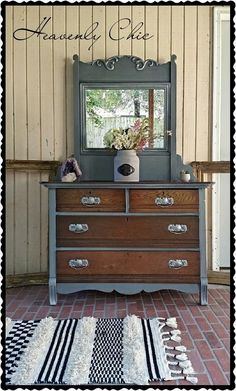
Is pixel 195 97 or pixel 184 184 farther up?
pixel 195 97

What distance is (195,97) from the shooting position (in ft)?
11.1

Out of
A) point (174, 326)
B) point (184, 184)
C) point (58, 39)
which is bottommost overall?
point (174, 326)

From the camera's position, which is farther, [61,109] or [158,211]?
[61,109]

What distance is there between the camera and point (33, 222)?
11.3ft

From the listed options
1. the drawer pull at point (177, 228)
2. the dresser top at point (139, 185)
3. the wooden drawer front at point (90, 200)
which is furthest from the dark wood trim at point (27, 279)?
the drawer pull at point (177, 228)

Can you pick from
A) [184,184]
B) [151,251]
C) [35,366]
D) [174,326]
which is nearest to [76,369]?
[35,366]

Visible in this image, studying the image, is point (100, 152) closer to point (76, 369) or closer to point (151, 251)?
point (151, 251)

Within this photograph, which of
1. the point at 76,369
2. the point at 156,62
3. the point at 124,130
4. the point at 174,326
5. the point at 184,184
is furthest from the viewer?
the point at 156,62

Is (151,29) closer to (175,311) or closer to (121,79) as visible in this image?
(121,79)

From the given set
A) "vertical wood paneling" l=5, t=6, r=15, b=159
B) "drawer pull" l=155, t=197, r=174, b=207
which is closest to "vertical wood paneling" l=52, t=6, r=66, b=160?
"vertical wood paneling" l=5, t=6, r=15, b=159

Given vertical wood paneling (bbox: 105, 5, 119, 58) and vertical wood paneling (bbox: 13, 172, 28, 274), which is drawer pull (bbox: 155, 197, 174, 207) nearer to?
vertical wood paneling (bbox: 13, 172, 28, 274)

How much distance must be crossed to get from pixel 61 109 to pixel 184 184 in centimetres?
147

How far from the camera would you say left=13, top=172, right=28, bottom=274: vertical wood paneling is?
3.40 metres

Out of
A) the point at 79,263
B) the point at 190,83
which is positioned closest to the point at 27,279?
the point at 79,263
